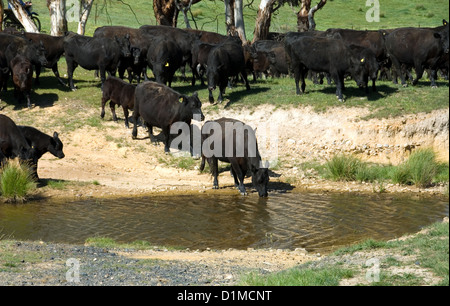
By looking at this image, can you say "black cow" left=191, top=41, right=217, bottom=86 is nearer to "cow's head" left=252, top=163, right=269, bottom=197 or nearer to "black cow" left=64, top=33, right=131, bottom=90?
"black cow" left=64, top=33, right=131, bottom=90

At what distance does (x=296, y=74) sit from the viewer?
22.0 m

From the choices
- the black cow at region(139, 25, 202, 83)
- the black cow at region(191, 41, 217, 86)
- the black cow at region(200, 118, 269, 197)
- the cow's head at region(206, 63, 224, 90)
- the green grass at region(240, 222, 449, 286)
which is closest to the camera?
the green grass at region(240, 222, 449, 286)

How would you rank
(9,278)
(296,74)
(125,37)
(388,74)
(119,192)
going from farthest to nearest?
(388,74)
(125,37)
(296,74)
(119,192)
(9,278)

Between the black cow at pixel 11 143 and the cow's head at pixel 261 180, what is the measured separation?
522 centimetres

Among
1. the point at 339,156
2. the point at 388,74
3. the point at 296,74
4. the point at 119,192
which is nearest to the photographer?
the point at 119,192

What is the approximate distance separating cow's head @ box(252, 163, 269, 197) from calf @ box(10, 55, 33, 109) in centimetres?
909

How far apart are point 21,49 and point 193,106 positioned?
760cm

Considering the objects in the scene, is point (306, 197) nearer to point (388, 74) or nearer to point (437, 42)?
point (437, 42)

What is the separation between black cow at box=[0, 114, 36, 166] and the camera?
16.9 m

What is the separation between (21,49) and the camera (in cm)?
2369

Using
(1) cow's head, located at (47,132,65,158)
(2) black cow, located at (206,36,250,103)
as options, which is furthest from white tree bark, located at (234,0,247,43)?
(1) cow's head, located at (47,132,65,158)

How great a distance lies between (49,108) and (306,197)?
9499mm

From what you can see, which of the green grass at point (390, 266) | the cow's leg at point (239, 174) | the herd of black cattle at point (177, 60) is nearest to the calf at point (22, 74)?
the herd of black cattle at point (177, 60)
